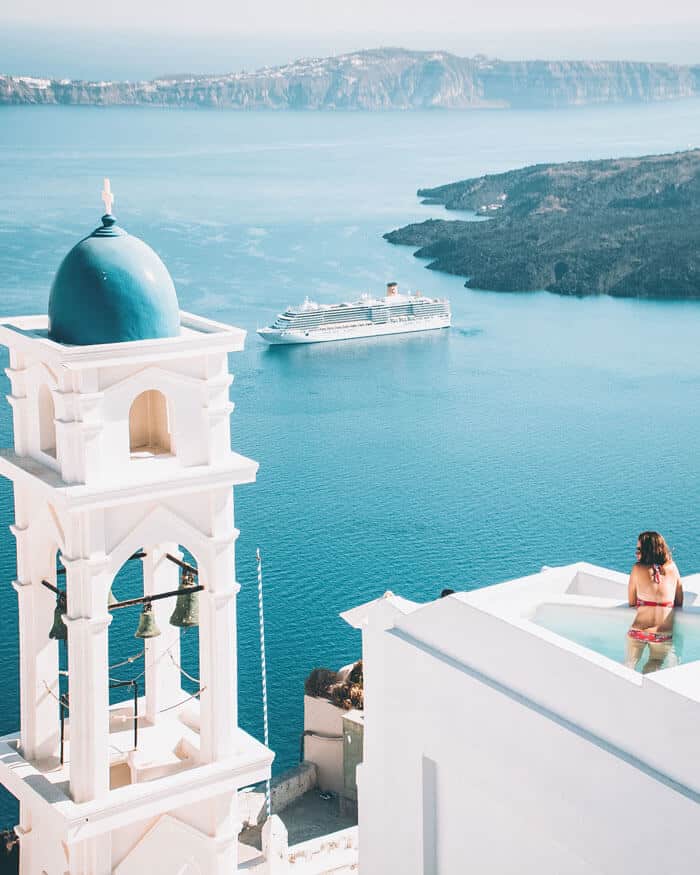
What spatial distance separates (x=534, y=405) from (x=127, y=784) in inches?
836

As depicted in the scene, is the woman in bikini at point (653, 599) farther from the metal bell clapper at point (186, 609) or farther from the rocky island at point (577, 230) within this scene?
the rocky island at point (577, 230)

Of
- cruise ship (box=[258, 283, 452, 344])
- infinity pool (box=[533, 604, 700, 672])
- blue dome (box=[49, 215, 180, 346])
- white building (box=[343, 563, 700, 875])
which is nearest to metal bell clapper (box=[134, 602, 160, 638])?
white building (box=[343, 563, 700, 875])

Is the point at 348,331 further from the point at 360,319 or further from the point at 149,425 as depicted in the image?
the point at 149,425

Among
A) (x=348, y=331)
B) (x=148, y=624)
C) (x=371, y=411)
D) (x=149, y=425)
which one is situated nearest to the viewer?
(x=149, y=425)

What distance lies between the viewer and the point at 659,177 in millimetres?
52812

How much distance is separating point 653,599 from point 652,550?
16cm

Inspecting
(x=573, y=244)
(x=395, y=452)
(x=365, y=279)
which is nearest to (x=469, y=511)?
(x=395, y=452)

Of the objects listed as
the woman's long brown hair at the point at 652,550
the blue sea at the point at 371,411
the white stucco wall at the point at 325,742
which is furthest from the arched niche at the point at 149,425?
the blue sea at the point at 371,411

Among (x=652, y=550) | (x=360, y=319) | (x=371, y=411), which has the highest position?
(x=652, y=550)

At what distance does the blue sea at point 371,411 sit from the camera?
53.5ft

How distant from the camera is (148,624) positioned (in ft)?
15.7

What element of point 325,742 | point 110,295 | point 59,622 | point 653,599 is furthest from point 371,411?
point 110,295

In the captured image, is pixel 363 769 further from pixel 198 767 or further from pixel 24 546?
pixel 24 546

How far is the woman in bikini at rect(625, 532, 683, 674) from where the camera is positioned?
4.37m
